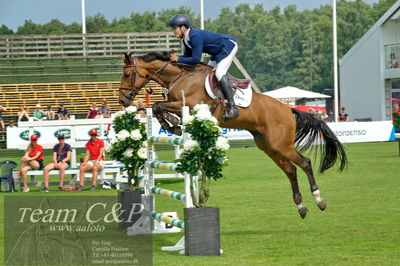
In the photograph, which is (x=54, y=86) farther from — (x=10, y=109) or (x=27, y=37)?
(x=27, y=37)

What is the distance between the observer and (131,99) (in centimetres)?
941

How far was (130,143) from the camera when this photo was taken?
30.8 feet

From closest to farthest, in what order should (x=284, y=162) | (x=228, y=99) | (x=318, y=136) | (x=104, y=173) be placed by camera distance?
(x=228, y=99), (x=284, y=162), (x=318, y=136), (x=104, y=173)

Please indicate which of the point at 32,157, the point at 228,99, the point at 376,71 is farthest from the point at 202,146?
the point at 376,71

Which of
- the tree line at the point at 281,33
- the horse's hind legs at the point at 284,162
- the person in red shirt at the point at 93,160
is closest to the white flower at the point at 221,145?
the horse's hind legs at the point at 284,162

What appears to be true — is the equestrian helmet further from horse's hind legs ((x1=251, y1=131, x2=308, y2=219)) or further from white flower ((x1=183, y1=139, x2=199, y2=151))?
white flower ((x1=183, y1=139, x2=199, y2=151))

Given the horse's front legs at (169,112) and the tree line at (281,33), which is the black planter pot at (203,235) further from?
the tree line at (281,33)

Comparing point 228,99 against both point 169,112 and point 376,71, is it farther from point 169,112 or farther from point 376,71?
Result: point 376,71

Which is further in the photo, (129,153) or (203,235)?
(129,153)

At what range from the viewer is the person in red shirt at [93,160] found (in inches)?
614

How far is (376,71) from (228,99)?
35291 mm

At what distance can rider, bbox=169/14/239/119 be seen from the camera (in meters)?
8.98

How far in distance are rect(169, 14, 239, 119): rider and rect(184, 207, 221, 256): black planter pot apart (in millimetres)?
2188

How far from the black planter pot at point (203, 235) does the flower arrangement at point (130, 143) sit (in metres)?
2.24
